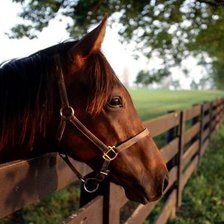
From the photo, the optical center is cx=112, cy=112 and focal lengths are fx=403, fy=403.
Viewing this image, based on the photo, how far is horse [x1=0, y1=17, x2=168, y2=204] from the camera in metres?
2.06

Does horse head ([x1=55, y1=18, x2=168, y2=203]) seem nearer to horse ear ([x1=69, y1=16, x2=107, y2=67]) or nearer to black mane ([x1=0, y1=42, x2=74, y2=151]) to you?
horse ear ([x1=69, y1=16, x2=107, y2=67])

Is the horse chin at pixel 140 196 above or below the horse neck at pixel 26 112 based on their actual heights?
below

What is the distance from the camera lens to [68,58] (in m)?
2.12

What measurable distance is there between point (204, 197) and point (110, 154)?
460cm

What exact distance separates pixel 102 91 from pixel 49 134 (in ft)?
1.17

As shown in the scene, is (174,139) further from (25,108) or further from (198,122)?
(25,108)

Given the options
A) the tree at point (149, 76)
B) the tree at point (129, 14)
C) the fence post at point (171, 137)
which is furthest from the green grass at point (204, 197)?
the tree at point (149, 76)

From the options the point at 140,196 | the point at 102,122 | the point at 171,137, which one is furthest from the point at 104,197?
the point at 171,137

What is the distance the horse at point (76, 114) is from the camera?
2.06 meters

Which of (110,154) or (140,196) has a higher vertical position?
(110,154)

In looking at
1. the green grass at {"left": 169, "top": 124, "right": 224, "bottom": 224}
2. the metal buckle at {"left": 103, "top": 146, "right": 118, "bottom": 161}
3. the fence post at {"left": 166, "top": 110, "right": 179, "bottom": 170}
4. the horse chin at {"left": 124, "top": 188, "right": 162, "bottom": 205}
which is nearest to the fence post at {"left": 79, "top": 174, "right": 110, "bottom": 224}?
the horse chin at {"left": 124, "top": 188, "right": 162, "bottom": 205}

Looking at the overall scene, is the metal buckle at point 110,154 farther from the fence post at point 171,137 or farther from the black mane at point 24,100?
the fence post at point 171,137

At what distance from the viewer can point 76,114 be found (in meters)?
2.09

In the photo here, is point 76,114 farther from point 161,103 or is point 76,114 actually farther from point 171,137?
Answer: point 161,103
